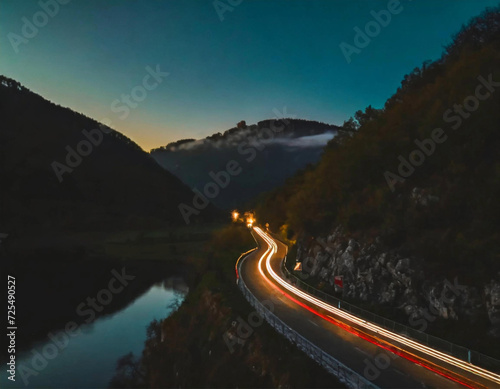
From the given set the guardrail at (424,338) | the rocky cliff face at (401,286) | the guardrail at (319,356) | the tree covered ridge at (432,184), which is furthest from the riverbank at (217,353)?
the tree covered ridge at (432,184)

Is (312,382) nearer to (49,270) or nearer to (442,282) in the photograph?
(442,282)

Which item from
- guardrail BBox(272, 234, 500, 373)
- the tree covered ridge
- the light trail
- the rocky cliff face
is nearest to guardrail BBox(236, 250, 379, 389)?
the light trail

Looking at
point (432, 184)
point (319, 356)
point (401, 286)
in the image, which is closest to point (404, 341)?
point (319, 356)

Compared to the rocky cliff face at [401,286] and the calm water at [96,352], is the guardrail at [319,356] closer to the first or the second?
the rocky cliff face at [401,286]

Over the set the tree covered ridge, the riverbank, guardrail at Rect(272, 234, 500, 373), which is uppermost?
the tree covered ridge

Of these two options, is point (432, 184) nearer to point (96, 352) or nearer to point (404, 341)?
point (404, 341)

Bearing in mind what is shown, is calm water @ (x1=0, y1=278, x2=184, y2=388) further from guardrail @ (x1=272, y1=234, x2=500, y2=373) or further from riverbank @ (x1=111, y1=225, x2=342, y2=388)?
guardrail @ (x1=272, y1=234, x2=500, y2=373)

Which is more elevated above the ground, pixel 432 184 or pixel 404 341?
pixel 432 184

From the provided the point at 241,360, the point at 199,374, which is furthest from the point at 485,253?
the point at 199,374
